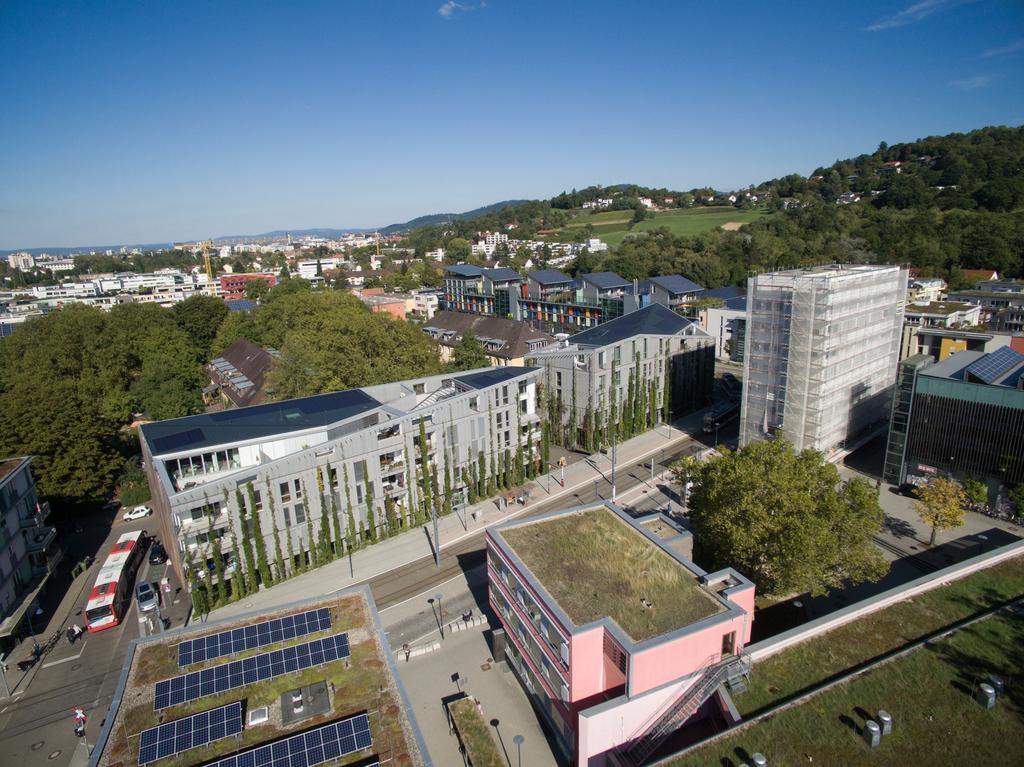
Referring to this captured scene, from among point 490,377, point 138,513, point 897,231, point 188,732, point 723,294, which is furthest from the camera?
point 897,231

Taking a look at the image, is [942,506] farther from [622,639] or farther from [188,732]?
[188,732]

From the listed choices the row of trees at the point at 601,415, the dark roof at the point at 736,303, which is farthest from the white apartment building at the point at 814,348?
the dark roof at the point at 736,303

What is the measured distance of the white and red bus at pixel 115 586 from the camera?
36.2 m

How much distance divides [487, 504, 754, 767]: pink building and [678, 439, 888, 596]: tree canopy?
4.50m

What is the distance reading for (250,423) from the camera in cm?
4212

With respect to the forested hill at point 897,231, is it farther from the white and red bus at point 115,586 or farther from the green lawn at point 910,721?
the white and red bus at point 115,586

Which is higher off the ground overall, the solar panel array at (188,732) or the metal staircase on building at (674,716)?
the solar panel array at (188,732)

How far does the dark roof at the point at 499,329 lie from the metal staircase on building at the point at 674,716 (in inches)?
2397

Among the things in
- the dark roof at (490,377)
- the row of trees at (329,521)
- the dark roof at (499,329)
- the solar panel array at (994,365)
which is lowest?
the row of trees at (329,521)

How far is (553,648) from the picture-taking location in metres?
25.8

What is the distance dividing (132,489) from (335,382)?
20.5 meters

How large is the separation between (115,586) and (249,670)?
21.9 metres

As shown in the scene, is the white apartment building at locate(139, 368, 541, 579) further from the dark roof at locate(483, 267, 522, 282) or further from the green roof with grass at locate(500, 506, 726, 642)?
the dark roof at locate(483, 267, 522, 282)

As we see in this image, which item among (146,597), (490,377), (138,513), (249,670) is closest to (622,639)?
(249,670)
